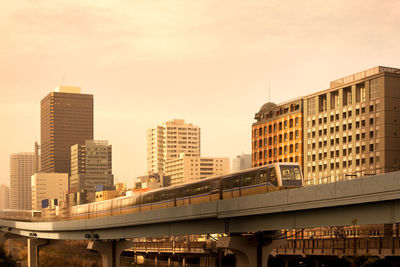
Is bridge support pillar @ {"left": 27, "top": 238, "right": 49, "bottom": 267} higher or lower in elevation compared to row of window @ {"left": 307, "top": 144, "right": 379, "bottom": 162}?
lower

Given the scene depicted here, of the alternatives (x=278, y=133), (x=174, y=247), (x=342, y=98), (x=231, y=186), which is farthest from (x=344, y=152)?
(x=231, y=186)

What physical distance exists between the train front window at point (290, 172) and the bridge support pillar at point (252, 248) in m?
4.92

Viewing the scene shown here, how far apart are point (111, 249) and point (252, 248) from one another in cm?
3165

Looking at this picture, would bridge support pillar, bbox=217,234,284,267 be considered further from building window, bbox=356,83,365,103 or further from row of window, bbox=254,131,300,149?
row of window, bbox=254,131,300,149

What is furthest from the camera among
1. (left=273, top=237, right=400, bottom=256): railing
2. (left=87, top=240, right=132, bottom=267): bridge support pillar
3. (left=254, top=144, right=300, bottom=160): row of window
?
(left=254, top=144, right=300, bottom=160): row of window

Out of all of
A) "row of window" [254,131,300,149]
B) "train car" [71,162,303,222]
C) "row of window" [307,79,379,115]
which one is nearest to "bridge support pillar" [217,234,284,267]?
"train car" [71,162,303,222]

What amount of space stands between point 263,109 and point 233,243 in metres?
121

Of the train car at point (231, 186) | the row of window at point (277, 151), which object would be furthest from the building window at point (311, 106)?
the train car at point (231, 186)

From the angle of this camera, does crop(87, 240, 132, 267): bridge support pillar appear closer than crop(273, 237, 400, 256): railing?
No

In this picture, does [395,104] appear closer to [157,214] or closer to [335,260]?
[335,260]

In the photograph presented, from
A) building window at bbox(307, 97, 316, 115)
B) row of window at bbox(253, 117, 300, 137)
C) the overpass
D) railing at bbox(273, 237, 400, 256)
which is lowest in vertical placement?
railing at bbox(273, 237, 400, 256)

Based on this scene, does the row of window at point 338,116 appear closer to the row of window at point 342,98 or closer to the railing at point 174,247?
the row of window at point 342,98

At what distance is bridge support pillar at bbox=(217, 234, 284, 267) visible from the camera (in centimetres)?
5039

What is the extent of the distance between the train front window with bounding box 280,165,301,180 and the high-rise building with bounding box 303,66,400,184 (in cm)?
7084
